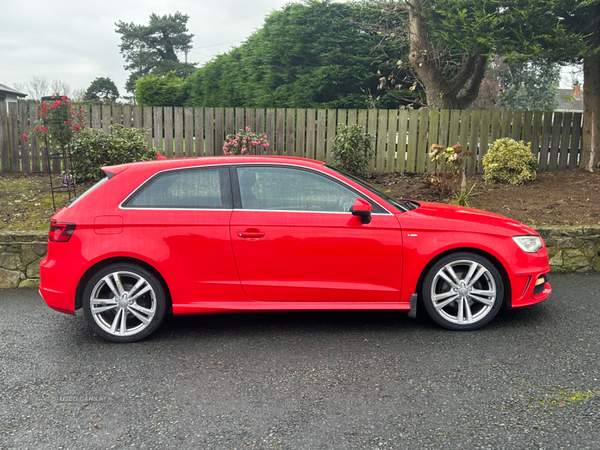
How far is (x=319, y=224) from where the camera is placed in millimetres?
4258

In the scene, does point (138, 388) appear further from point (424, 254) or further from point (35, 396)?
point (424, 254)

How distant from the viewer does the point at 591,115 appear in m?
10.5

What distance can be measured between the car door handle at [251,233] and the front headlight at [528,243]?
224 cm

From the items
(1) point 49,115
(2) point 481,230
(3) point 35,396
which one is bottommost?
(3) point 35,396

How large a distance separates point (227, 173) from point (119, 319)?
156 cm

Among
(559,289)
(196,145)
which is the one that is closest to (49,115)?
(196,145)

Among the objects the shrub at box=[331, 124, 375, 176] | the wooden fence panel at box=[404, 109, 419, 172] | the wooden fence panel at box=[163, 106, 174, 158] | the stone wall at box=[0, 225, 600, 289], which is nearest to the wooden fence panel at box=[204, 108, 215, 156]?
the wooden fence panel at box=[163, 106, 174, 158]

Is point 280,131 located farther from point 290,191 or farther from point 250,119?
point 290,191

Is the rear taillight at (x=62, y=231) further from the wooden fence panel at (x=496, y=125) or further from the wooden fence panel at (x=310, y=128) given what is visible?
the wooden fence panel at (x=496, y=125)

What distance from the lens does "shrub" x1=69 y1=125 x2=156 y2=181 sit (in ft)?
29.9

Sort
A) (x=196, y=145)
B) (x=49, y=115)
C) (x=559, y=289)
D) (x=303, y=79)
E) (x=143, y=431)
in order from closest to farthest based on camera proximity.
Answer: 1. (x=143, y=431)
2. (x=559, y=289)
3. (x=49, y=115)
4. (x=196, y=145)
5. (x=303, y=79)

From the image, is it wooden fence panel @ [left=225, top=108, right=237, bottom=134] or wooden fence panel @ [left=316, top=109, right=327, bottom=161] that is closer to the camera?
wooden fence panel @ [left=316, top=109, right=327, bottom=161]

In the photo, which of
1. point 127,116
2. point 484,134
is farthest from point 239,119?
point 484,134

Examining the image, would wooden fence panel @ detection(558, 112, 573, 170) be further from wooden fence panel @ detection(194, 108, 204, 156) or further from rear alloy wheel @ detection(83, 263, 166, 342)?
rear alloy wheel @ detection(83, 263, 166, 342)
